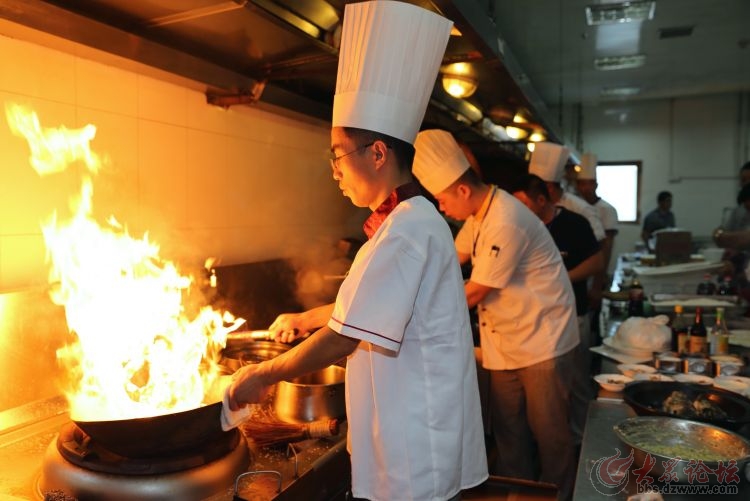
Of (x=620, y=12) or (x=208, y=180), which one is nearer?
(x=208, y=180)

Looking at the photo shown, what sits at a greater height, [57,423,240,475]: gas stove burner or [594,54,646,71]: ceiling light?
[594,54,646,71]: ceiling light

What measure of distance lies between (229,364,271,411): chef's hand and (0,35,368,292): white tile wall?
1.04 metres

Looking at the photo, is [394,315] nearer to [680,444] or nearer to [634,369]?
[680,444]

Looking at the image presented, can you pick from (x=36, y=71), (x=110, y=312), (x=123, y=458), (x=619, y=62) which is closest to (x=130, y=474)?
(x=123, y=458)

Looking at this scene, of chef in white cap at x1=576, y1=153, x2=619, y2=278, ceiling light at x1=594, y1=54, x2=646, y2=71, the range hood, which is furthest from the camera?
ceiling light at x1=594, y1=54, x2=646, y2=71

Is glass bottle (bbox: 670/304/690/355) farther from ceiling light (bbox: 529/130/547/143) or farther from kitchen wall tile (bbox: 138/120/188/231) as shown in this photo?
kitchen wall tile (bbox: 138/120/188/231)

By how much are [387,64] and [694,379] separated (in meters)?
1.78

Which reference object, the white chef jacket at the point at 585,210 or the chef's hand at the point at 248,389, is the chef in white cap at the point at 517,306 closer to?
the chef's hand at the point at 248,389

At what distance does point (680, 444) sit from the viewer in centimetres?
158

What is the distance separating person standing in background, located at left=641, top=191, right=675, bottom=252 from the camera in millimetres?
9380

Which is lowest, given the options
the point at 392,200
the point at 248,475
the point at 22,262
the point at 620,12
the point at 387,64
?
the point at 248,475

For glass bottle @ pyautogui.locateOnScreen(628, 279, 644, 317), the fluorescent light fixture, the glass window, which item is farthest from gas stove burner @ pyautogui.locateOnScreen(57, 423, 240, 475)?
the glass window

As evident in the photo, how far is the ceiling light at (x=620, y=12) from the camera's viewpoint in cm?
491

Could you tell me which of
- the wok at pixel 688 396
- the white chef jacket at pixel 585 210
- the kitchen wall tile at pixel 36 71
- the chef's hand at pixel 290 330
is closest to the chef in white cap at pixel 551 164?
the white chef jacket at pixel 585 210
